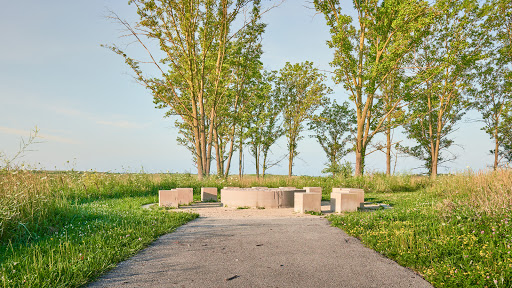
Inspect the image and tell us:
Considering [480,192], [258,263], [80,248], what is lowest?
[258,263]

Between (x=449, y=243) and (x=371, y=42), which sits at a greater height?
(x=371, y=42)

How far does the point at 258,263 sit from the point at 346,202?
22.4 ft

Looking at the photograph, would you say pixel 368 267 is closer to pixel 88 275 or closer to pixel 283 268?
pixel 283 268

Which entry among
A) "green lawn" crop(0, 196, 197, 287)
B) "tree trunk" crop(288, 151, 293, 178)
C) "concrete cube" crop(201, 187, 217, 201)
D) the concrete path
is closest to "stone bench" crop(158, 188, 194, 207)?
"concrete cube" crop(201, 187, 217, 201)

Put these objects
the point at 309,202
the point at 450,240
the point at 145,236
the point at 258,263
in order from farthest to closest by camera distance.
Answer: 1. the point at 309,202
2. the point at 145,236
3. the point at 450,240
4. the point at 258,263

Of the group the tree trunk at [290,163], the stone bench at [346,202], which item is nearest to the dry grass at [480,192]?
the stone bench at [346,202]

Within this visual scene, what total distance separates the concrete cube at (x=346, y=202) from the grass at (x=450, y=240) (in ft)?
6.96

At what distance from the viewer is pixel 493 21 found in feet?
83.1

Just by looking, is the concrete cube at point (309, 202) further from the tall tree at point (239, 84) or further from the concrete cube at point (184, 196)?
the tall tree at point (239, 84)

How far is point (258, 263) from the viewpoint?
5277 mm

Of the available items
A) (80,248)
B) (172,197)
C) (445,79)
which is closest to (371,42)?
(445,79)

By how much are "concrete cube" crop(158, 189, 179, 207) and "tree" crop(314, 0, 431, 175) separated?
12.6m

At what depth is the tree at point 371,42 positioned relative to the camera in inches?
783

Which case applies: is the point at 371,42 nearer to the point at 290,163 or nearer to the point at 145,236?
the point at 290,163
